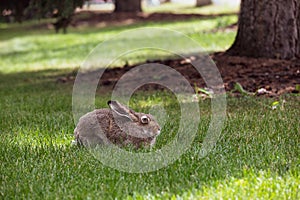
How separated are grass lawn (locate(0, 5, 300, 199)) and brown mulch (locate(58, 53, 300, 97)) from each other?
25.6 inches

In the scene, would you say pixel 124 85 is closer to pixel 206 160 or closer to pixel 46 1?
pixel 46 1

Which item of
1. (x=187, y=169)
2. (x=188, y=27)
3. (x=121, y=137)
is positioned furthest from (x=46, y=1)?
(x=188, y=27)

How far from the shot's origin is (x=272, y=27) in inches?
349

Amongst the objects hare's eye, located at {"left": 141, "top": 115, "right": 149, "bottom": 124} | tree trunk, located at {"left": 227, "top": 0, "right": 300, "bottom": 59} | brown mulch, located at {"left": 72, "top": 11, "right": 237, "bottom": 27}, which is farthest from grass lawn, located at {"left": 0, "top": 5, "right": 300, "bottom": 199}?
brown mulch, located at {"left": 72, "top": 11, "right": 237, "bottom": 27}

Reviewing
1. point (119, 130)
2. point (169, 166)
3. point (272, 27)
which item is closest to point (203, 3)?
point (272, 27)

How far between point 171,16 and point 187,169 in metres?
18.7

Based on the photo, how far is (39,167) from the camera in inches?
169

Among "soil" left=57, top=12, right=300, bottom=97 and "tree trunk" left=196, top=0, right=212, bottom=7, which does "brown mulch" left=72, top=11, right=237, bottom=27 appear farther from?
"soil" left=57, top=12, right=300, bottom=97

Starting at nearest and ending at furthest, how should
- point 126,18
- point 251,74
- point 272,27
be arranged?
point 251,74 → point 272,27 → point 126,18

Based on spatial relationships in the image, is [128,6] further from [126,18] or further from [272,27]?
[272,27]

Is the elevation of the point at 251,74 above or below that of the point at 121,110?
below

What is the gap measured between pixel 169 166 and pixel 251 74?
441cm

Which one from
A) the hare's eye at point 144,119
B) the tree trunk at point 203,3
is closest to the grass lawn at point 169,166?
the hare's eye at point 144,119

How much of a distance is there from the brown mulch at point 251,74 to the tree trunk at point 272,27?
182 mm
